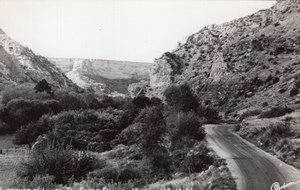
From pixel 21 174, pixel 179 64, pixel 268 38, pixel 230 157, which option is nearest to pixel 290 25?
pixel 268 38

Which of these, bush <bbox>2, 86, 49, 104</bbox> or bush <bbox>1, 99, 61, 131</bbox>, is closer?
bush <bbox>1, 99, 61, 131</bbox>

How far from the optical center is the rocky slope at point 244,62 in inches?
2753

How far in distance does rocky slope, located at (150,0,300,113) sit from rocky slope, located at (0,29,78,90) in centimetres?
3799

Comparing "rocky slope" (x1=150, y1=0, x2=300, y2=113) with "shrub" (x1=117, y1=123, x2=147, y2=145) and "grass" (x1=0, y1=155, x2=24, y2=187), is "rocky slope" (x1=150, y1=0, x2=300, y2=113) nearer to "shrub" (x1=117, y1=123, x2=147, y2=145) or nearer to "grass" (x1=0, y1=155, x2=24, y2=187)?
"shrub" (x1=117, y1=123, x2=147, y2=145)

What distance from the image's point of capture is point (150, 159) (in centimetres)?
3086

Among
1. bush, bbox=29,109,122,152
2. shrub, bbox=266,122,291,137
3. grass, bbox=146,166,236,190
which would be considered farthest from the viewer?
bush, bbox=29,109,122,152

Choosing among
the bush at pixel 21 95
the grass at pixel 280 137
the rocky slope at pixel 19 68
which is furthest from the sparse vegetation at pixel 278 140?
the rocky slope at pixel 19 68

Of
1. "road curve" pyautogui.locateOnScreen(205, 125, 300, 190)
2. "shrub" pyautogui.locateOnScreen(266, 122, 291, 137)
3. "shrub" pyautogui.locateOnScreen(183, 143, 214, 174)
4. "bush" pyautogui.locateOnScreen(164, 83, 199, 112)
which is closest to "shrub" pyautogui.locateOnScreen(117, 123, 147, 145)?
"bush" pyautogui.locateOnScreen(164, 83, 199, 112)

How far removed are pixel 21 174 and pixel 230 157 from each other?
14487 mm

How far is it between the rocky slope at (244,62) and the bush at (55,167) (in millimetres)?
34708

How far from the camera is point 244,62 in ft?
277

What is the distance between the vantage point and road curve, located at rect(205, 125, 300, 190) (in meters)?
18.9

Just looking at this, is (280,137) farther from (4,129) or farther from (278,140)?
(4,129)
